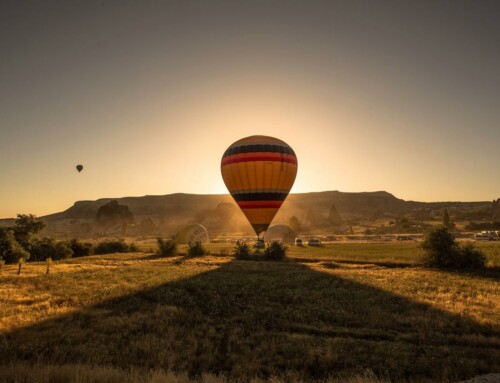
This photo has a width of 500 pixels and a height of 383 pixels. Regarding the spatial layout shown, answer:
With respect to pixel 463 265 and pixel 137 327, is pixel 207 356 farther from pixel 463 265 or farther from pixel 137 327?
pixel 463 265

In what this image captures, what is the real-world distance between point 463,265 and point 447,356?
28.4 meters

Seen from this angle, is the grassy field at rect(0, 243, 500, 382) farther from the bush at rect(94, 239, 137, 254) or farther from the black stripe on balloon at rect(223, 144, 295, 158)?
the bush at rect(94, 239, 137, 254)

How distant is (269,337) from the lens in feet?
48.9

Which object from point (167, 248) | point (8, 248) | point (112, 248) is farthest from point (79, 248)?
point (167, 248)

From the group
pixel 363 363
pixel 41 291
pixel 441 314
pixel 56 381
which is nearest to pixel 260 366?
pixel 363 363

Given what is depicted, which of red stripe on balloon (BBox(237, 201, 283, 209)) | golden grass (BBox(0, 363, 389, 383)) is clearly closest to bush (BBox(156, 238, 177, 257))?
red stripe on balloon (BBox(237, 201, 283, 209))

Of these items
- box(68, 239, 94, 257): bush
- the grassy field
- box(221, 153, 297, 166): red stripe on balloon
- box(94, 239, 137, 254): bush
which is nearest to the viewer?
the grassy field

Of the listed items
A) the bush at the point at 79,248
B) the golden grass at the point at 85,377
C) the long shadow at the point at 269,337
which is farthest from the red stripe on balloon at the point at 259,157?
the golden grass at the point at 85,377

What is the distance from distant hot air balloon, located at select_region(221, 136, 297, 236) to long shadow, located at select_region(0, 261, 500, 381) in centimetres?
2476

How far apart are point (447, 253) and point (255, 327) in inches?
1166

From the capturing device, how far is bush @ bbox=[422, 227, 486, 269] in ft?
119

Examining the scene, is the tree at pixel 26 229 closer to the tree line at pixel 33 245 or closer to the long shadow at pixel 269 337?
the tree line at pixel 33 245

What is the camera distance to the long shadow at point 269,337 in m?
11.9

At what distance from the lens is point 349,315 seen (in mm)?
18391
